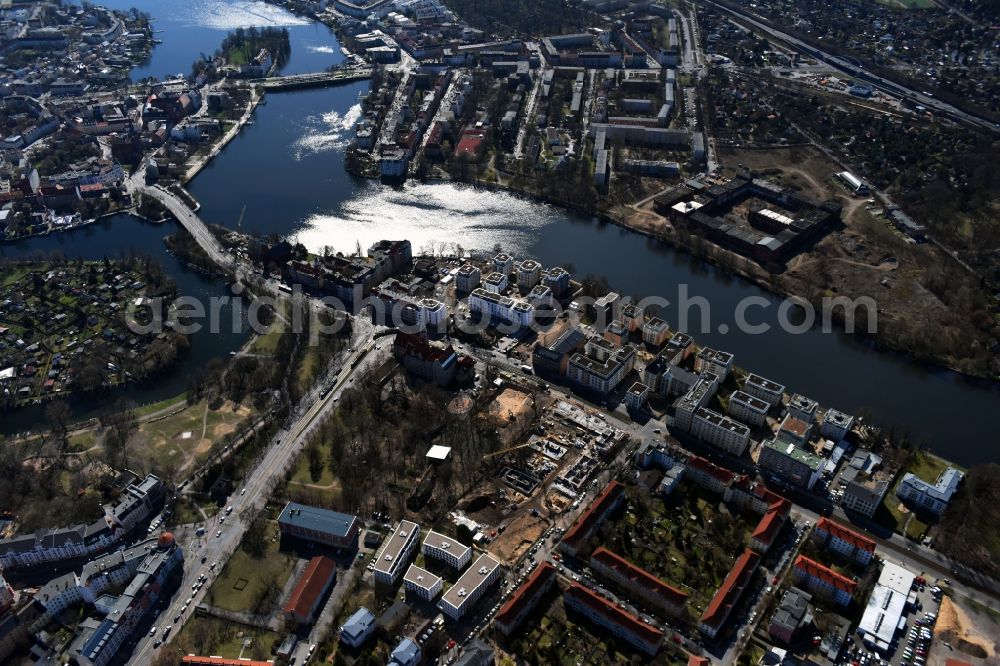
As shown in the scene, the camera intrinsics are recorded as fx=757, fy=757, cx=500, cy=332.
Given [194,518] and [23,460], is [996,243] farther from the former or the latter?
[23,460]

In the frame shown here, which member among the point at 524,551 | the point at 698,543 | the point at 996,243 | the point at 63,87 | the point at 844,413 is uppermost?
the point at 996,243

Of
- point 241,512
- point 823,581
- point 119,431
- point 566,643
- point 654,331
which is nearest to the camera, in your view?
point 566,643

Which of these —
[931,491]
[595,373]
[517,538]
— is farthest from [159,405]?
[931,491]

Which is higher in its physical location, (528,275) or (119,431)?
(528,275)

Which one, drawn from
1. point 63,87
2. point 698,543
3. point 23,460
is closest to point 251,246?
point 23,460

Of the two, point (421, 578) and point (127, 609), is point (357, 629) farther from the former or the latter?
point (127, 609)

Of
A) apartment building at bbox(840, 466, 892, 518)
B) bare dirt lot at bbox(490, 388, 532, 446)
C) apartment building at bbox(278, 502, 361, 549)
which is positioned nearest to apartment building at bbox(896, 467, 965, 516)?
apartment building at bbox(840, 466, 892, 518)
